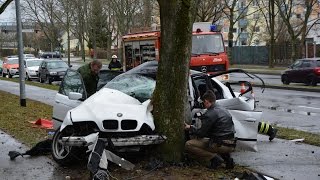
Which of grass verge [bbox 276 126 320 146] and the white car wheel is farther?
grass verge [bbox 276 126 320 146]

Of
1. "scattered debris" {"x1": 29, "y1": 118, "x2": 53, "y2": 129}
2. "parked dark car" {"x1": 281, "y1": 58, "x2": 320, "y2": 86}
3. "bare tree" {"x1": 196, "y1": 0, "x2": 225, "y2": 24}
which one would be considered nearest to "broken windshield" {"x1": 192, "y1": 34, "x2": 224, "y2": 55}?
"parked dark car" {"x1": 281, "y1": 58, "x2": 320, "y2": 86}

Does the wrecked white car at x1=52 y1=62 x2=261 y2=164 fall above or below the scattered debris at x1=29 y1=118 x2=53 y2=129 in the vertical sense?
above

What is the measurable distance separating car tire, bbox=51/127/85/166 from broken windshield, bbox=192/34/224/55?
13979 mm

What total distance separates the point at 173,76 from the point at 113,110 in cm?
106

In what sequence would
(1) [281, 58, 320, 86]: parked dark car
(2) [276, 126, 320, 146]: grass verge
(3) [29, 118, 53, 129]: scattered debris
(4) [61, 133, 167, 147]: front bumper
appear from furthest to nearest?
1. (1) [281, 58, 320, 86]: parked dark car
2. (3) [29, 118, 53, 129]: scattered debris
3. (2) [276, 126, 320, 146]: grass verge
4. (4) [61, 133, 167, 147]: front bumper

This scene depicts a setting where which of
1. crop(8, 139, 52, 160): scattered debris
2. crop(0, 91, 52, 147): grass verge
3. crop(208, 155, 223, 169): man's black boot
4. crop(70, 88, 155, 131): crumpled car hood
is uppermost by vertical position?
crop(70, 88, 155, 131): crumpled car hood

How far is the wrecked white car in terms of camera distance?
6.97 metres

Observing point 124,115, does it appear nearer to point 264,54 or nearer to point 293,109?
point 293,109

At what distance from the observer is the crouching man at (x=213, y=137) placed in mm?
7074

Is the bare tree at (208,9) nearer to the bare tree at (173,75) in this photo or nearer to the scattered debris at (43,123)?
the scattered debris at (43,123)

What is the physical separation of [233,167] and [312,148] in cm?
242

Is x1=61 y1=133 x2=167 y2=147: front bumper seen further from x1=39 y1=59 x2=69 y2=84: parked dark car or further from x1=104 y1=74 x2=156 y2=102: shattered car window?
x1=39 y1=59 x2=69 y2=84: parked dark car

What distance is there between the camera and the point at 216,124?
7.09 m

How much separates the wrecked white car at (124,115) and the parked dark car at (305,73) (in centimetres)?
1763
